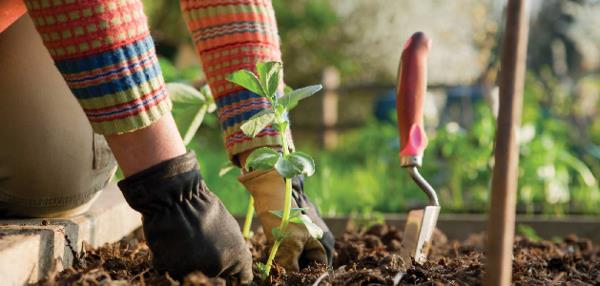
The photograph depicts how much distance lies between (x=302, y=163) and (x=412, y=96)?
28 centimetres

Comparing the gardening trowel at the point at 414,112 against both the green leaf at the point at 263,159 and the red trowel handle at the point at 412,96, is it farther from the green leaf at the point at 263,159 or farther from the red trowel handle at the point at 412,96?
the green leaf at the point at 263,159

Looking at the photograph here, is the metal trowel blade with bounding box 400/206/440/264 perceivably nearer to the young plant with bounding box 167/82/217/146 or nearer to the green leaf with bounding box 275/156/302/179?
the green leaf with bounding box 275/156/302/179

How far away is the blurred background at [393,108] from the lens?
3.15 meters

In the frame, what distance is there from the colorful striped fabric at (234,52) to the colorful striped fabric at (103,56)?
28 centimetres

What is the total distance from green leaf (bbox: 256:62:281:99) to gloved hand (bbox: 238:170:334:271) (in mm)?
180

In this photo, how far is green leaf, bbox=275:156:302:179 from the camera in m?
0.97

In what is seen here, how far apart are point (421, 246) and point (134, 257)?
49 cm

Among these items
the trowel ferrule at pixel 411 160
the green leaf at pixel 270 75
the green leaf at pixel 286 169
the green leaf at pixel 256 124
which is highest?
the green leaf at pixel 270 75

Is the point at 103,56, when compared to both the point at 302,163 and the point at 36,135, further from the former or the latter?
the point at 36,135

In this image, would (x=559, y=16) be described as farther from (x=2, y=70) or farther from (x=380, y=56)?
(x=2, y=70)

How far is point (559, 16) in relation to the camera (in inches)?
453

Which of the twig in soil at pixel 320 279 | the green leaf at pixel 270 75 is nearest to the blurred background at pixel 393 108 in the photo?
the green leaf at pixel 270 75

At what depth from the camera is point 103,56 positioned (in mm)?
895

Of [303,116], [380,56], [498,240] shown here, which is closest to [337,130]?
[303,116]
